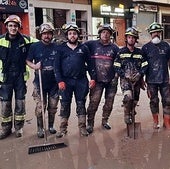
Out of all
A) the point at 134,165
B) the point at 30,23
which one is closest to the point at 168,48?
the point at 134,165

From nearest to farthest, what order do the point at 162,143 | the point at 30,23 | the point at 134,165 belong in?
the point at 134,165 < the point at 162,143 < the point at 30,23

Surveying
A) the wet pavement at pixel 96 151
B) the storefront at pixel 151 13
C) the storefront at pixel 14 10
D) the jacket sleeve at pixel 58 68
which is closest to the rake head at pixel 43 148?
the wet pavement at pixel 96 151

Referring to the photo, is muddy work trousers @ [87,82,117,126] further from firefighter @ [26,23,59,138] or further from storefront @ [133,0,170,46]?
storefront @ [133,0,170,46]

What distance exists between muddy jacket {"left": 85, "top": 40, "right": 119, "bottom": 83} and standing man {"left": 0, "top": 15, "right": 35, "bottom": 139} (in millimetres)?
1046

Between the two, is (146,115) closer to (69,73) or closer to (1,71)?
(69,73)

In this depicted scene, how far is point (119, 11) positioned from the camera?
103 ft

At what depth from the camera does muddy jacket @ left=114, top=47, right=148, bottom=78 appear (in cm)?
607

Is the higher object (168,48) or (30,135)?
(168,48)

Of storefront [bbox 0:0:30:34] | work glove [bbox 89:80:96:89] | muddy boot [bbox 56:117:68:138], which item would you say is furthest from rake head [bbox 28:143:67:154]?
storefront [bbox 0:0:30:34]

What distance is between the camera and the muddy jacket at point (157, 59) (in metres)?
6.21

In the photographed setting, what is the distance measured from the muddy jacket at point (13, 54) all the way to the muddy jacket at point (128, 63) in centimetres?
150

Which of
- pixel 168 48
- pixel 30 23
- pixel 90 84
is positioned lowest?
pixel 90 84

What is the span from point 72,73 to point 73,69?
7cm

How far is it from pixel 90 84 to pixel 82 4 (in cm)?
2274
